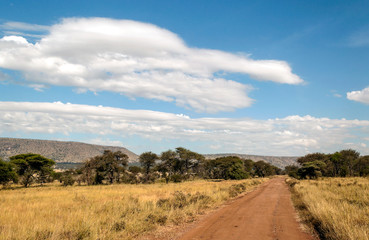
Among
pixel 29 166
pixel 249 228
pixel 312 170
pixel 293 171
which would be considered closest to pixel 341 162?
pixel 293 171

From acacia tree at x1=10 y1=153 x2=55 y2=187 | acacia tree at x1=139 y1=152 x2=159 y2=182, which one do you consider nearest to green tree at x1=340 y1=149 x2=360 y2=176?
acacia tree at x1=139 y1=152 x2=159 y2=182

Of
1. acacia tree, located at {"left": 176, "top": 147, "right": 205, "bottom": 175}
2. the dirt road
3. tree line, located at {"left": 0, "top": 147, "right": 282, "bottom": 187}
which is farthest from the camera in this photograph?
acacia tree, located at {"left": 176, "top": 147, "right": 205, "bottom": 175}

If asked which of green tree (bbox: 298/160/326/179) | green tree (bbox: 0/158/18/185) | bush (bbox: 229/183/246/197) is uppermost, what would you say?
green tree (bbox: 298/160/326/179)

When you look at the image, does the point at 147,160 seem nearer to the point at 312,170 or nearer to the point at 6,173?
the point at 6,173

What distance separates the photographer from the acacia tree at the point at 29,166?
50.3 meters

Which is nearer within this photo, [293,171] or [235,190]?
[235,190]

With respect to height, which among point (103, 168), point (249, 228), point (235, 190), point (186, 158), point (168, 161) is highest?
point (249, 228)

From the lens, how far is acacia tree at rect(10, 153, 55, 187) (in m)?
50.3

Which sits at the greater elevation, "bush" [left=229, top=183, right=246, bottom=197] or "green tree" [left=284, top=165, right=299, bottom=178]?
"bush" [left=229, top=183, right=246, bottom=197]

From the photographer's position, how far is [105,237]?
8.94 metres

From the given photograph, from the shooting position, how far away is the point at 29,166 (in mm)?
52219

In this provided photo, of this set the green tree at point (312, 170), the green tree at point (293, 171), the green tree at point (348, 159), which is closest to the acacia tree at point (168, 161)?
the green tree at point (312, 170)

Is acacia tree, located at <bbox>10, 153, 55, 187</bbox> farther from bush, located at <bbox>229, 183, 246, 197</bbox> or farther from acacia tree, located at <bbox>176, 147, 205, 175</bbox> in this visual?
bush, located at <bbox>229, 183, 246, 197</bbox>

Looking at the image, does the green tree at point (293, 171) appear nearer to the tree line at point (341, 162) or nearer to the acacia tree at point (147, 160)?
the tree line at point (341, 162)
